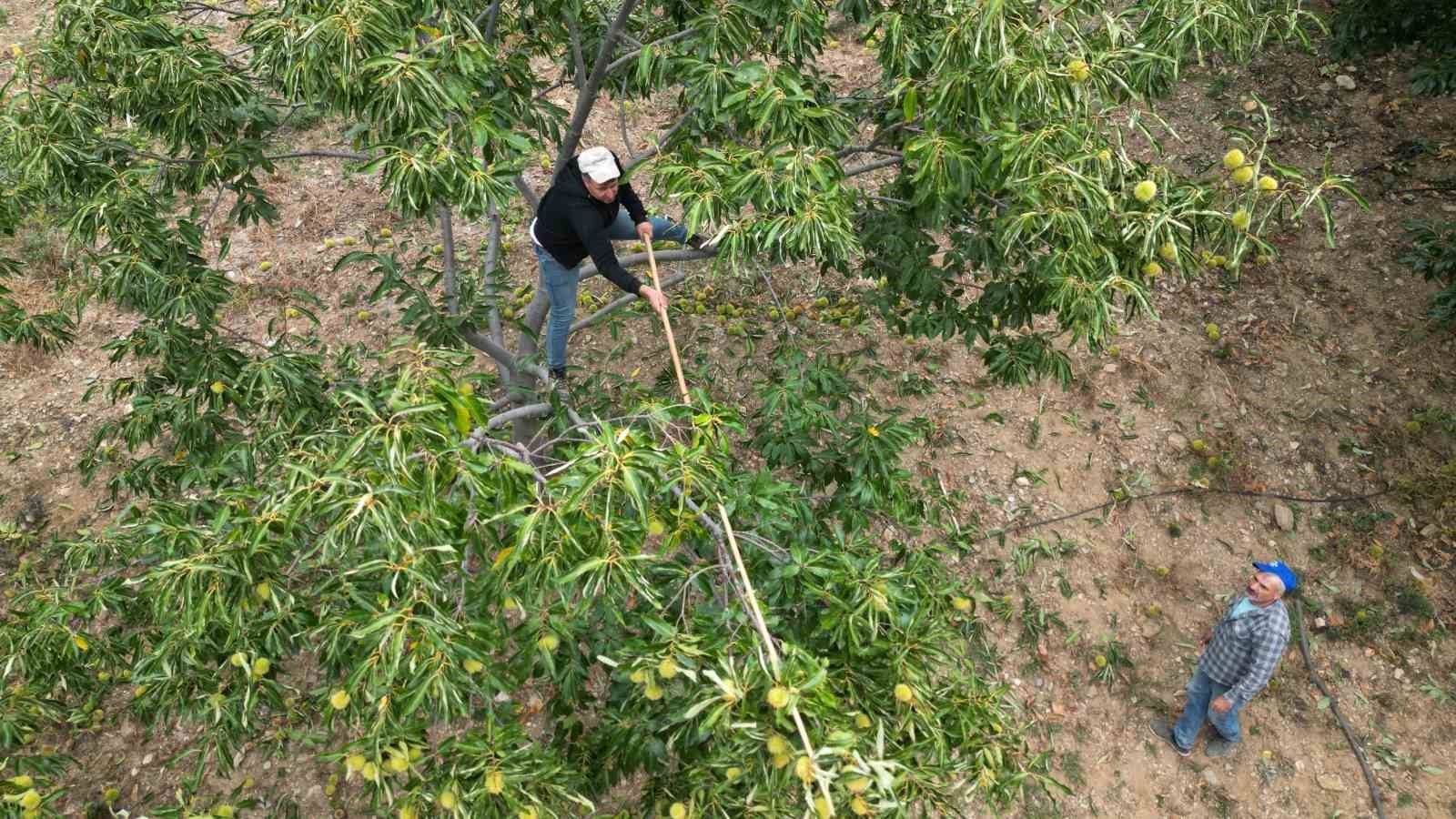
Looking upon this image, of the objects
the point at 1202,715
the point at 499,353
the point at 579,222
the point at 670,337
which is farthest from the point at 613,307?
the point at 1202,715

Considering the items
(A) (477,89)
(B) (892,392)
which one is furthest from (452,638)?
(B) (892,392)

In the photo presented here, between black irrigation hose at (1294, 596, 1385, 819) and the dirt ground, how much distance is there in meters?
0.05

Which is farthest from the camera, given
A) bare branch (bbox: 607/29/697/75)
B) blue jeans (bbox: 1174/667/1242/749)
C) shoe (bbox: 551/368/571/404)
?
blue jeans (bbox: 1174/667/1242/749)

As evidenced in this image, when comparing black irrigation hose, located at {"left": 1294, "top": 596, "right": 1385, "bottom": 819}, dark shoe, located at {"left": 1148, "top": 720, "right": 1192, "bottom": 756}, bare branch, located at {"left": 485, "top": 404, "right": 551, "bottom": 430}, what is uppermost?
bare branch, located at {"left": 485, "top": 404, "right": 551, "bottom": 430}

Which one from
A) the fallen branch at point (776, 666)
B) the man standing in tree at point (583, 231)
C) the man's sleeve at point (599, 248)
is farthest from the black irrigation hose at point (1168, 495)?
the fallen branch at point (776, 666)

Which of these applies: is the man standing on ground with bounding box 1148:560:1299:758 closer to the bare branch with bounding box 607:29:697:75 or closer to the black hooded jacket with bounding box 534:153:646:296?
the black hooded jacket with bounding box 534:153:646:296

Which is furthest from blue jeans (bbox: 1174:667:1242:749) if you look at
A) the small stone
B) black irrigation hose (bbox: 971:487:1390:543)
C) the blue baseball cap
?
the small stone

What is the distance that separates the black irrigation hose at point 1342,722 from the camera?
4.42 m

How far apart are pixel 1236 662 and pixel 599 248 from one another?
343 cm

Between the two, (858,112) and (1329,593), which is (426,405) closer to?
(858,112)

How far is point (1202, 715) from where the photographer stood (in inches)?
176

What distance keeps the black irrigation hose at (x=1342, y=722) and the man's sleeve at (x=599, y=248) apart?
4.11 metres

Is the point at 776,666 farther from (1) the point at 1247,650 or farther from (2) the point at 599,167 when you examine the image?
(1) the point at 1247,650

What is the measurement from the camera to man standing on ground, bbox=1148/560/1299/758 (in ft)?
13.0
